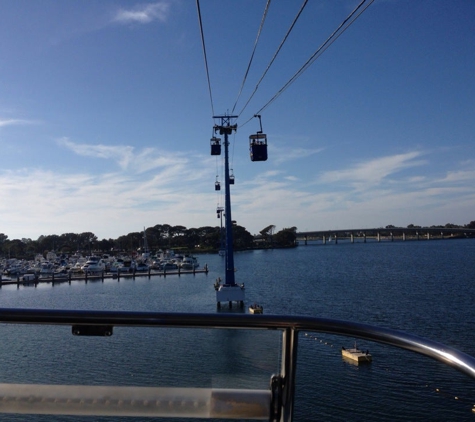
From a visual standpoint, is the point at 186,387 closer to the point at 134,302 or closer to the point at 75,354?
the point at 75,354

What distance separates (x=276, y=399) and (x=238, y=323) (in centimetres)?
33

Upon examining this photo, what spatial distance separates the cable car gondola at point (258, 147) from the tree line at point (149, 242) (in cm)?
7556

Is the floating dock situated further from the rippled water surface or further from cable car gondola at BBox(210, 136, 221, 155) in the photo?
cable car gondola at BBox(210, 136, 221, 155)

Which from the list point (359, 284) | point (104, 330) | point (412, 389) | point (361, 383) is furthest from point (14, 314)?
point (359, 284)

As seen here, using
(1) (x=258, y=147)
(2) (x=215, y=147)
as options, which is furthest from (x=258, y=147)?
(2) (x=215, y=147)

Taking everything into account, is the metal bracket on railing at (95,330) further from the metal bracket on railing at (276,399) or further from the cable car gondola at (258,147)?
the cable car gondola at (258,147)

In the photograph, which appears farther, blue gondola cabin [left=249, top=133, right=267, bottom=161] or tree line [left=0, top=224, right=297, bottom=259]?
tree line [left=0, top=224, right=297, bottom=259]

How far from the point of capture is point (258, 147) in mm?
17281

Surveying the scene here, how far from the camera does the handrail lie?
5.35 feet

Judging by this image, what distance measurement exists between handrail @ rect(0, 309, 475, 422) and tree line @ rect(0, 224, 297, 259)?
91.1 meters

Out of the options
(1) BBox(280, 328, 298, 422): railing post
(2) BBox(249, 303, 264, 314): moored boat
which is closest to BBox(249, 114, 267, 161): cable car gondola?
(2) BBox(249, 303, 264, 314): moored boat

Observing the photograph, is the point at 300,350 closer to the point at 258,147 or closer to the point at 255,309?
the point at 258,147

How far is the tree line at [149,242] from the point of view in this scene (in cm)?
10050

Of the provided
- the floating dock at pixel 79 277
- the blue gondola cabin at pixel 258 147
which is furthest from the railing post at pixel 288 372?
the floating dock at pixel 79 277
